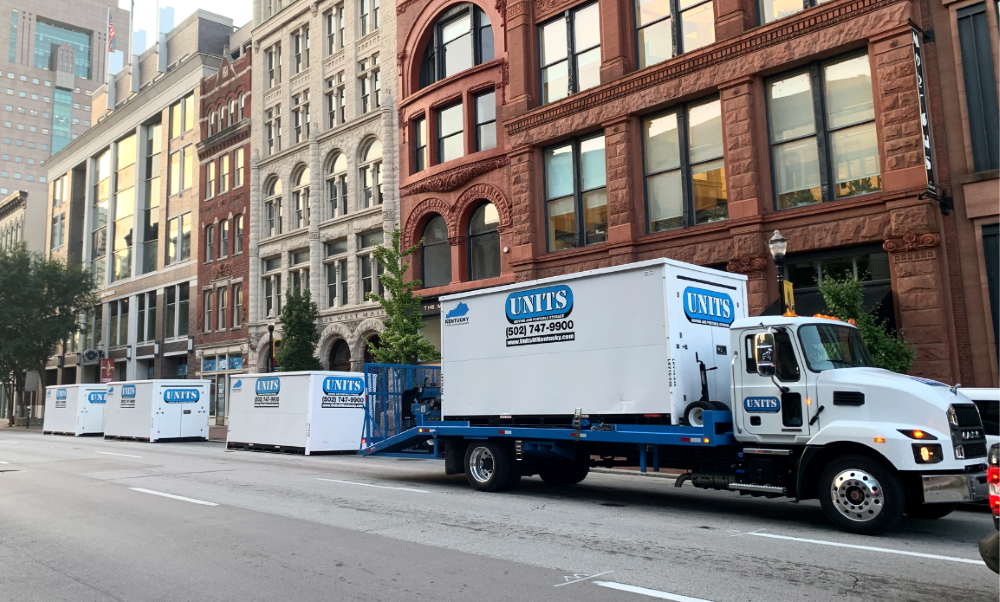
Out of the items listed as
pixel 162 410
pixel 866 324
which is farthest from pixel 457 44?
pixel 866 324

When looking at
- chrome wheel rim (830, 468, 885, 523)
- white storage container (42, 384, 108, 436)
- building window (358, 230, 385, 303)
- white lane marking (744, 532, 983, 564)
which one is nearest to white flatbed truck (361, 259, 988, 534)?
chrome wheel rim (830, 468, 885, 523)

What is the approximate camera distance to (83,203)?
66.3m

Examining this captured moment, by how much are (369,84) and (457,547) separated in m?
30.7

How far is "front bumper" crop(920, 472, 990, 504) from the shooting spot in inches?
341

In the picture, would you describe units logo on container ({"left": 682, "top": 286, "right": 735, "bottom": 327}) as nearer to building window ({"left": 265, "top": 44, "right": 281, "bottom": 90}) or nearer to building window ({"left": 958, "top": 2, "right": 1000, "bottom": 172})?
building window ({"left": 958, "top": 2, "right": 1000, "bottom": 172})

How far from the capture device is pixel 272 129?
4244cm

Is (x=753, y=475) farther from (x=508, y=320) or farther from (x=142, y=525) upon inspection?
(x=142, y=525)

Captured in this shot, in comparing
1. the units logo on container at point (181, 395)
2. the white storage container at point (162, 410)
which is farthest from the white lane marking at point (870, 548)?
the units logo on container at point (181, 395)

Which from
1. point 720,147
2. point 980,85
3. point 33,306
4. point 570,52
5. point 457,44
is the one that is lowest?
point 980,85

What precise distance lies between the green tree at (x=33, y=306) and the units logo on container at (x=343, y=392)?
113ft

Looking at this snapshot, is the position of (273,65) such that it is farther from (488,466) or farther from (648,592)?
(648,592)

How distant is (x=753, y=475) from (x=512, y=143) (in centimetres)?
1841

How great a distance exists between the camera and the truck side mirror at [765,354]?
32.6ft

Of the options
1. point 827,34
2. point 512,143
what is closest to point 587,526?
point 827,34
